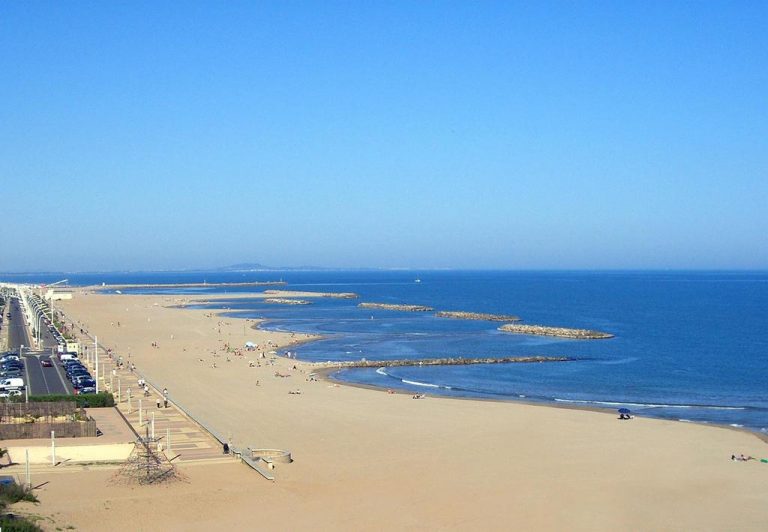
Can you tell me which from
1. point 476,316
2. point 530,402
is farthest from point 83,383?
point 476,316

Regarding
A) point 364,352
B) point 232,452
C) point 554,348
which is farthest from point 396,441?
point 554,348

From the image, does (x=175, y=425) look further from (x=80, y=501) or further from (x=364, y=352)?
(x=364, y=352)

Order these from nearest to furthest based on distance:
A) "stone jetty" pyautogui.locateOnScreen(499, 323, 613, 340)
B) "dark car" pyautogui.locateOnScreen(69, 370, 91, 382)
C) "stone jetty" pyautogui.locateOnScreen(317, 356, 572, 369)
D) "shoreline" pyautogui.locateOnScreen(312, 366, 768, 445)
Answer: "shoreline" pyautogui.locateOnScreen(312, 366, 768, 445) → "dark car" pyautogui.locateOnScreen(69, 370, 91, 382) → "stone jetty" pyautogui.locateOnScreen(317, 356, 572, 369) → "stone jetty" pyautogui.locateOnScreen(499, 323, 613, 340)

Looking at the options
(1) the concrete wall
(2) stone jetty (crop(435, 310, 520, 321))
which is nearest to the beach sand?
(1) the concrete wall

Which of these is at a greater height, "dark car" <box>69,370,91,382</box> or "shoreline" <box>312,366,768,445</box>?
"dark car" <box>69,370,91,382</box>

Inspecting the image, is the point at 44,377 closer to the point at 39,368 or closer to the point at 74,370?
the point at 74,370

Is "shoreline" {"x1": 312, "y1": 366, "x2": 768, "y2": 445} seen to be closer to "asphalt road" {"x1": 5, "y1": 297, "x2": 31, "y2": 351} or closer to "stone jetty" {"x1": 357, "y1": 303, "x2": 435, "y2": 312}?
"asphalt road" {"x1": 5, "y1": 297, "x2": 31, "y2": 351}

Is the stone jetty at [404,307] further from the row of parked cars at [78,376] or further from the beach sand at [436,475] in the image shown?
the beach sand at [436,475]
